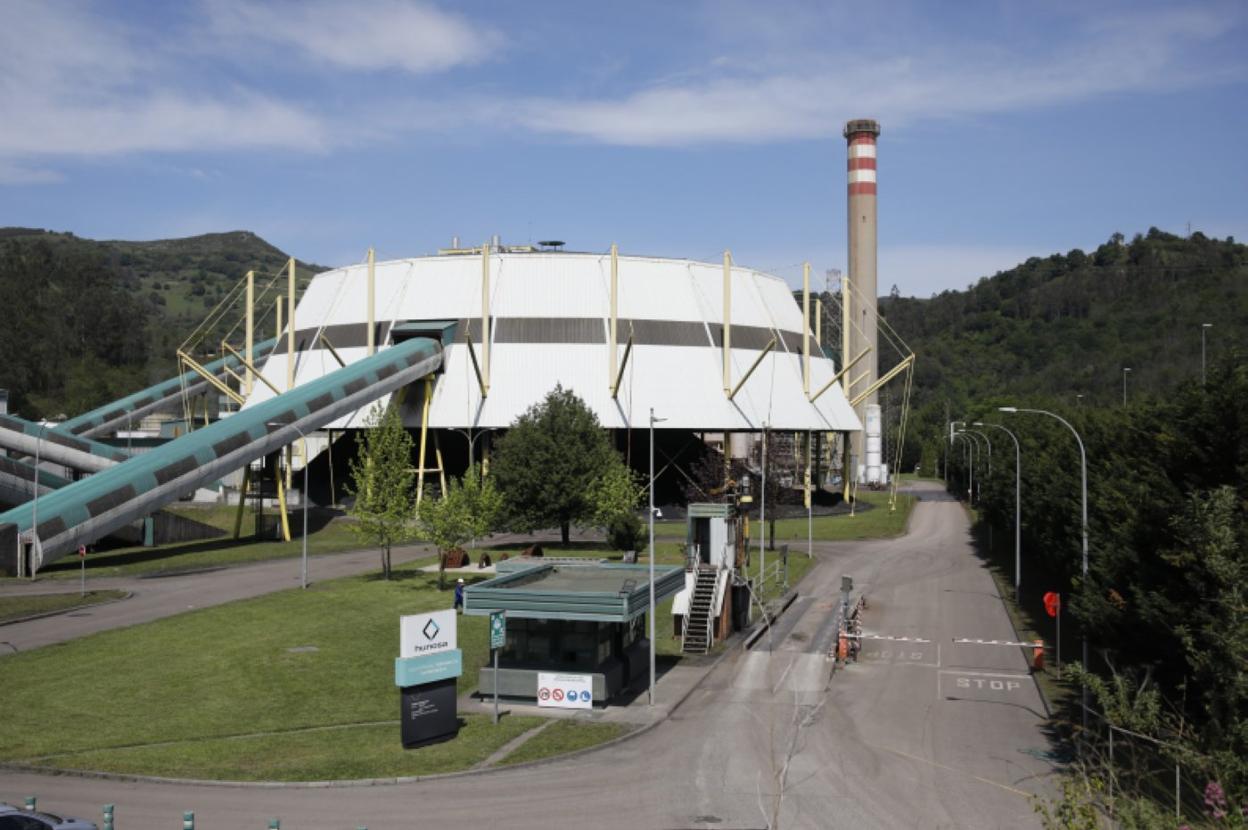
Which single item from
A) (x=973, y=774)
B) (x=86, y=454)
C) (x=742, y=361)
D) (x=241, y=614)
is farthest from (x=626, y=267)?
(x=973, y=774)

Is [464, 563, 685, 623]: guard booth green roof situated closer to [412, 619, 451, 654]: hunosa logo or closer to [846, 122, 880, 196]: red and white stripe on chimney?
[412, 619, 451, 654]: hunosa logo

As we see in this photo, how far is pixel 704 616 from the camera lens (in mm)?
36750

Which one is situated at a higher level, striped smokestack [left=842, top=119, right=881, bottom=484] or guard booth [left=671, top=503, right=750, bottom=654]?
striped smokestack [left=842, top=119, right=881, bottom=484]

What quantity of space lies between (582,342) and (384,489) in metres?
32.4

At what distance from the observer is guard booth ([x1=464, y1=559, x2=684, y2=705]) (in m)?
27.8

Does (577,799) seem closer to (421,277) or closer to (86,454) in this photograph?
(86,454)

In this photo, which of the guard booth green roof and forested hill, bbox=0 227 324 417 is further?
forested hill, bbox=0 227 324 417

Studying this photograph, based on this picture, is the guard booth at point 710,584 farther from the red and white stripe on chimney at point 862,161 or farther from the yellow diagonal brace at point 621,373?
the red and white stripe on chimney at point 862,161

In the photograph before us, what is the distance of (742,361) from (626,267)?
36.4 feet

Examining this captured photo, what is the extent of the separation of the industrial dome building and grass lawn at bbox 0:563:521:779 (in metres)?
35.8

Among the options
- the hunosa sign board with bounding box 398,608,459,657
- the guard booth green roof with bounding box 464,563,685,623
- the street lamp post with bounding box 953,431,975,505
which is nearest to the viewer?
the hunosa sign board with bounding box 398,608,459,657

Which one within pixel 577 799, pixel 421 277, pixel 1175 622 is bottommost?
pixel 577 799

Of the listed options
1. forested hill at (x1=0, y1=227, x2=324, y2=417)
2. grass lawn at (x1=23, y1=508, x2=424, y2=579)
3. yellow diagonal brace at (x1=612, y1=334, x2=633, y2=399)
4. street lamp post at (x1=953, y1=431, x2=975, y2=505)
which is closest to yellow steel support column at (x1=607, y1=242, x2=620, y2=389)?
yellow diagonal brace at (x1=612, y1=334, x2=633, y2=399)

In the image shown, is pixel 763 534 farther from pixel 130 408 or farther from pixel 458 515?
pixel 130 408
